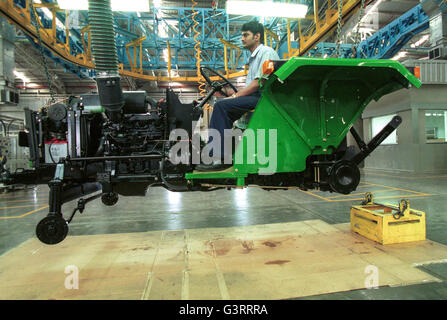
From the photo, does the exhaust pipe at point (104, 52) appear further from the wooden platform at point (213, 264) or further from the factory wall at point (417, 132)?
the factory wall at point (417, 132)

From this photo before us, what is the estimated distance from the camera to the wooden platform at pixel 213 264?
73.9 inches

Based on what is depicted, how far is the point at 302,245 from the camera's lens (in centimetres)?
263

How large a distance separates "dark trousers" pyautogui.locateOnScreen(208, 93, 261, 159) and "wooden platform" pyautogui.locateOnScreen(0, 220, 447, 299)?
3.46 feet

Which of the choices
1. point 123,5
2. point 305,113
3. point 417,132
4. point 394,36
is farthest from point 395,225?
point 394,36

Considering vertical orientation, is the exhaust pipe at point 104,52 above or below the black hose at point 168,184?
above

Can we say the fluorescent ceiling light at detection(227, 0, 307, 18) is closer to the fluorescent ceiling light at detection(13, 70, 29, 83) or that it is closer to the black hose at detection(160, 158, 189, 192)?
the black hose at detection(160, 158, 189, 192)

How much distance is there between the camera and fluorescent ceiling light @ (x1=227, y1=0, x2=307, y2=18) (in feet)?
20.3

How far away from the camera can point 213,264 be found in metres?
2.26

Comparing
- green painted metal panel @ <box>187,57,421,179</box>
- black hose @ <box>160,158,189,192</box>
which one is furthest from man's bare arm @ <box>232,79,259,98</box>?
black hose @ <box>160,158,189,192</box>

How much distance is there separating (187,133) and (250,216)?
2073 millimetres

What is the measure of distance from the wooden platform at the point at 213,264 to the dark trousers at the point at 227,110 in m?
1.05

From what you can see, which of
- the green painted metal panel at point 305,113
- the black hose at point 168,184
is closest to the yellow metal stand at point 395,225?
the green painted metal panel at point 305,113

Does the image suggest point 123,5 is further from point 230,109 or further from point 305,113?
point 305,113
